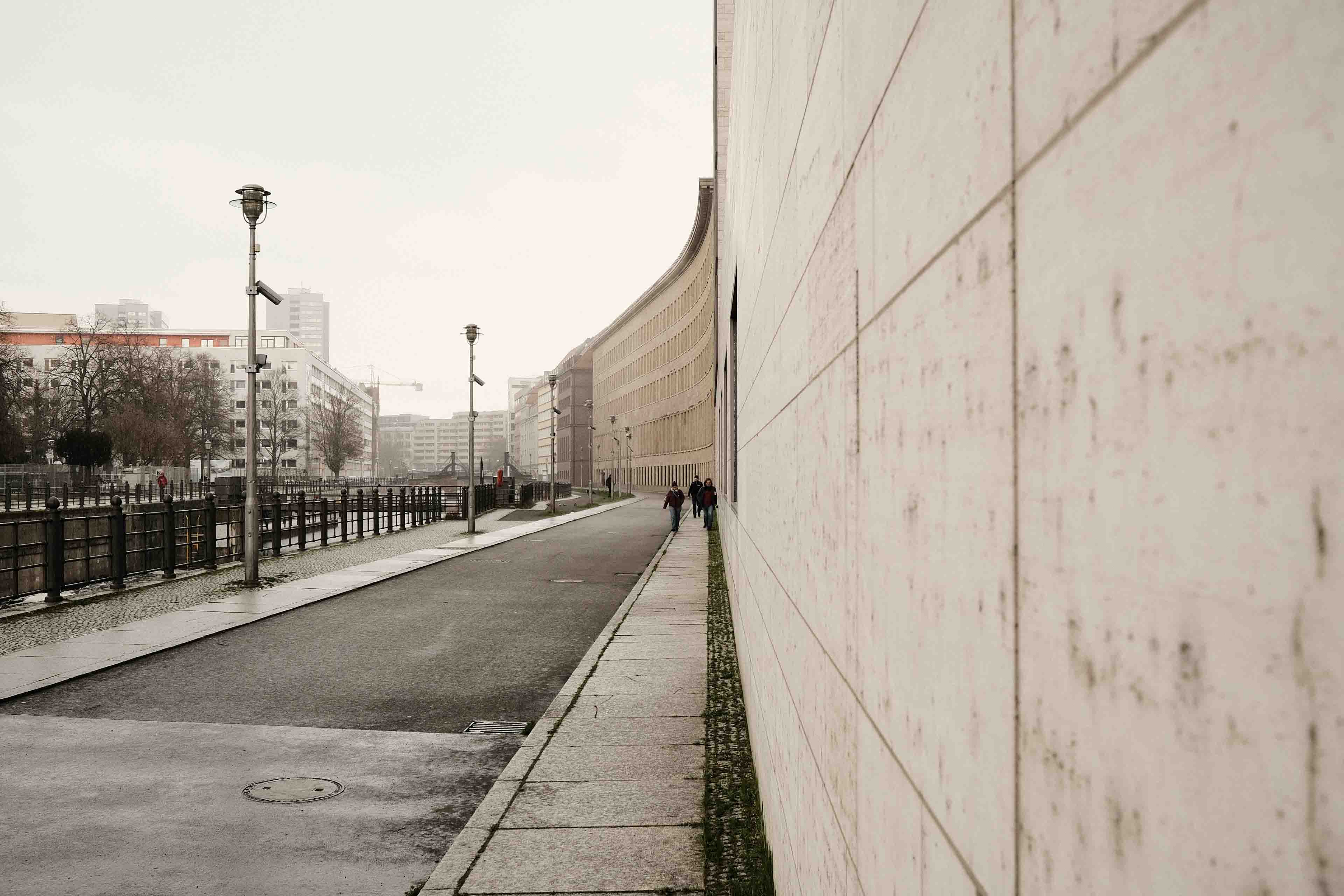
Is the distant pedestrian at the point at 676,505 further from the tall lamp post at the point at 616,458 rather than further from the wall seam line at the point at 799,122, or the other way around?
the tall lamp post at the point at 616,458

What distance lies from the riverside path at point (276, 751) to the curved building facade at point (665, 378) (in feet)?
154

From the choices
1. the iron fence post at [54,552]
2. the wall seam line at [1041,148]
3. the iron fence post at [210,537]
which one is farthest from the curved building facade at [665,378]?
the wall seam line at [1041,148]

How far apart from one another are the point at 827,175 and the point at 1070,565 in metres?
1.69

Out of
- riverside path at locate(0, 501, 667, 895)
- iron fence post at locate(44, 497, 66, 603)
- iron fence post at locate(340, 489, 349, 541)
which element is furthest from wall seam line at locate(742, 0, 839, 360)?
iron fence post at locate(340, 489, 349, 541)

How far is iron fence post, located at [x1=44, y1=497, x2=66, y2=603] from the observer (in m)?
14.9

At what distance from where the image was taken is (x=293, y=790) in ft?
21.4

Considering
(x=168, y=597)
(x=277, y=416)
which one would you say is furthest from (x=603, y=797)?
(x=277, y=416)

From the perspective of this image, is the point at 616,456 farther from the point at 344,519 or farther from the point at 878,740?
the point at 878,740

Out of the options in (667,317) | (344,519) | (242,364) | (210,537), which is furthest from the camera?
(242,364)

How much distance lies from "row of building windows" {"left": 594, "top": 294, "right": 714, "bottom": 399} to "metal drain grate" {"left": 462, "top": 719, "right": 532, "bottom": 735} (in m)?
50.9

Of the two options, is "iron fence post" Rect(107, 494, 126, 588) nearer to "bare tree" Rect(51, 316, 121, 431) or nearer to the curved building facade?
the curved building facade

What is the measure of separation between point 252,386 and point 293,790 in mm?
13825

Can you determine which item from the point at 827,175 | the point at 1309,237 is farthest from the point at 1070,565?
the point at 827,175

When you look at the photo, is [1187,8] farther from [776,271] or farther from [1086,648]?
[776,271]
